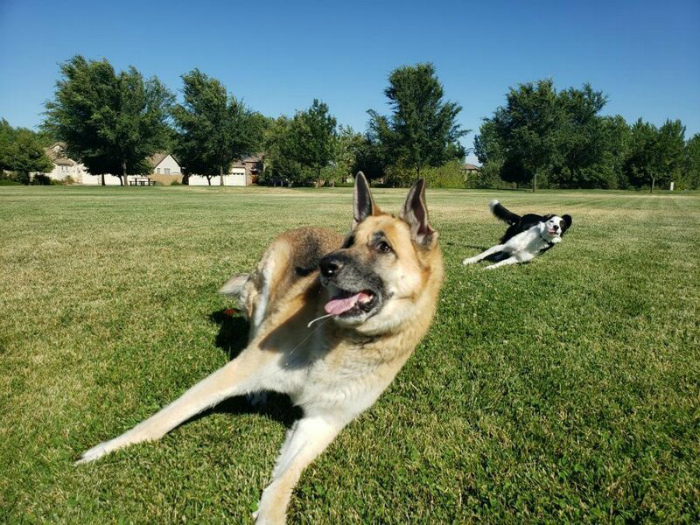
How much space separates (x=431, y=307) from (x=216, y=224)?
551 inches

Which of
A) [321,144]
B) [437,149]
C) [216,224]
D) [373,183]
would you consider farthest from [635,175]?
[216,224]

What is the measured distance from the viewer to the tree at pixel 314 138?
68.7m

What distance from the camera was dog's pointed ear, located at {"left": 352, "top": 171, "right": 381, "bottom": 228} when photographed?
12.3 feet

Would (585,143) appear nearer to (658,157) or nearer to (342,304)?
(658,157)

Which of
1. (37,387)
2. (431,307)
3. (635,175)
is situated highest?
(635,175)

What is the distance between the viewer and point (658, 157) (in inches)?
2756

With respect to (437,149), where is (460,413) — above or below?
below

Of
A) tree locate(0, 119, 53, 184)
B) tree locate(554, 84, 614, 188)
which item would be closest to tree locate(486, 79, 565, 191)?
tree locate(554, 84, 614, 188)

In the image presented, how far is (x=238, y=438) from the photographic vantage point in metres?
3.18

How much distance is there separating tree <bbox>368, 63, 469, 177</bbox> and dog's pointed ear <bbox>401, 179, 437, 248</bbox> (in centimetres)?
7067

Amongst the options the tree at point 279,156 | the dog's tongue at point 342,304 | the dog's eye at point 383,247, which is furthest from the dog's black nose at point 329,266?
the tree at point 279,156

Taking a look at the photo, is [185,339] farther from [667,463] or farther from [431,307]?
[667,463]

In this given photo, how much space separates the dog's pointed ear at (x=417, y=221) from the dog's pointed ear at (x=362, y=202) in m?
0.39

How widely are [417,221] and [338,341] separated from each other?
1.25 meters
